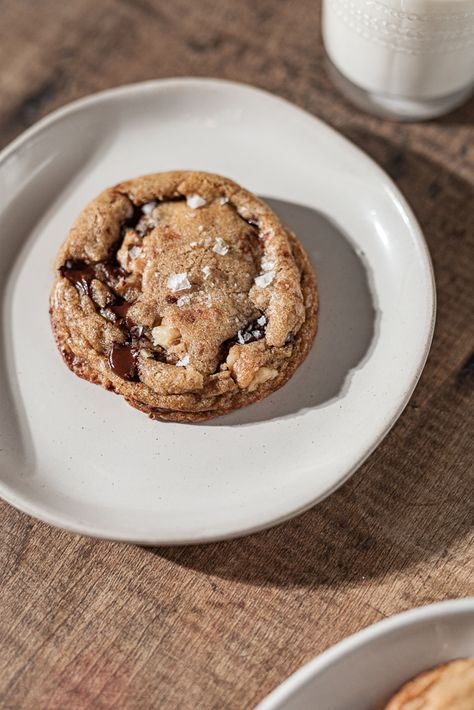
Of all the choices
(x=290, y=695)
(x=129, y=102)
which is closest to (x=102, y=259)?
(x=129, y=102)

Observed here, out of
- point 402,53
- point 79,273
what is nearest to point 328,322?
point 79,273

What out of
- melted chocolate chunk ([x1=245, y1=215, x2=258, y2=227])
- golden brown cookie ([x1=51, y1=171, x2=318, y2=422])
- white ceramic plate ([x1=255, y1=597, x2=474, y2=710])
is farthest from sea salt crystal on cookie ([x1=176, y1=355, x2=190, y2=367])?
white ceramic plate ([x1=255, y1=597, x2=474, y2=710])

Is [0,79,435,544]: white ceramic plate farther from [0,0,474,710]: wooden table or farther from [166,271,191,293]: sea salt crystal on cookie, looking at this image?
[166,271,191,293]: sea salt crystal on cookie

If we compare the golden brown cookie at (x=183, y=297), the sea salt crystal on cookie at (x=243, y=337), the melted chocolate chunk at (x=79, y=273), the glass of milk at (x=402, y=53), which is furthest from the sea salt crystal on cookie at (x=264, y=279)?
the glass of milk at (x=402, y=53)

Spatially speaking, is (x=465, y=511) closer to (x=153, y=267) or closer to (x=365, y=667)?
(x=365, y=667)

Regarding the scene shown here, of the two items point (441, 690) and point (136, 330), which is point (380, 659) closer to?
point (441, 690)

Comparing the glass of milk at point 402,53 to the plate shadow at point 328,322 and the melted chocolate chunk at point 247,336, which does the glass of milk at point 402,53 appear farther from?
the melted chocolate chunk at point 247,336

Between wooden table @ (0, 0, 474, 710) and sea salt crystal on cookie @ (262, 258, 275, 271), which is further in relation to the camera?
sea salt crystal on cookie @ (262, 258, 275, 271)
